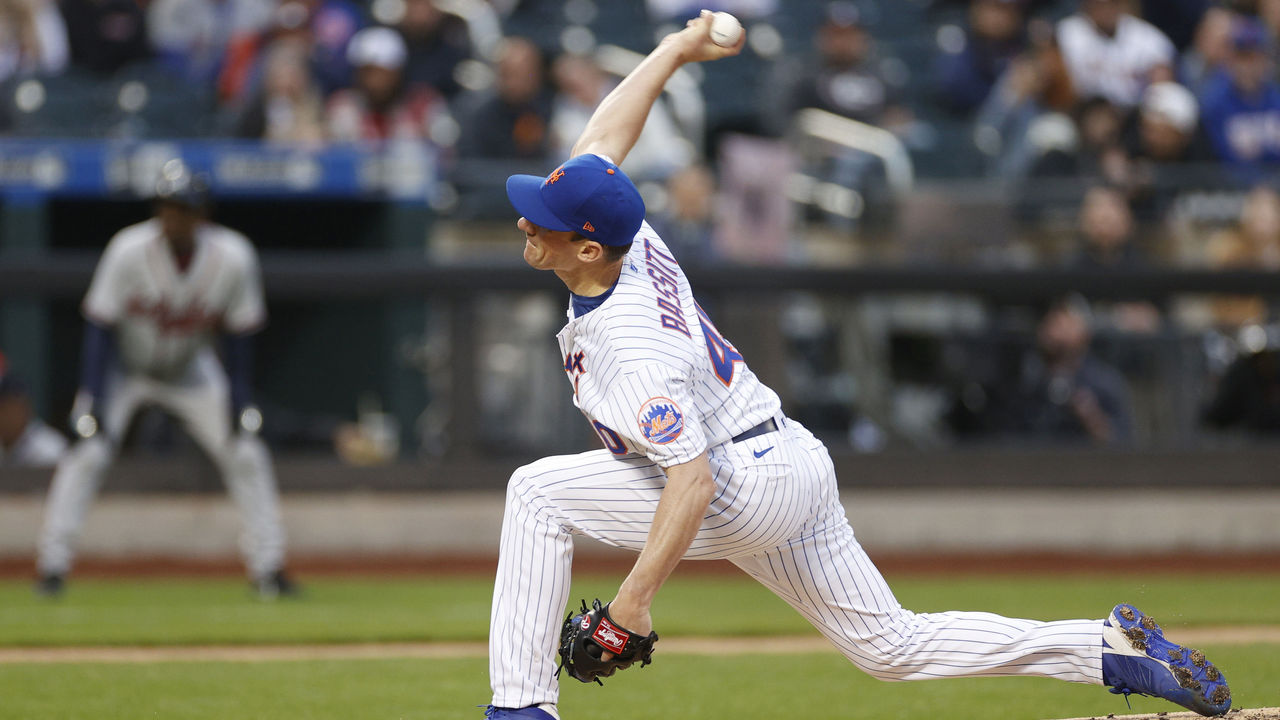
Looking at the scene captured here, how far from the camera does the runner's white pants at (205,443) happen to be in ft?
23.6

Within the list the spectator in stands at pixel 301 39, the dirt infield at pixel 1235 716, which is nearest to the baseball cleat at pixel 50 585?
the spectator in stands at pixel 301 39

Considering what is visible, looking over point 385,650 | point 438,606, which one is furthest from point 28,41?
point 385,650

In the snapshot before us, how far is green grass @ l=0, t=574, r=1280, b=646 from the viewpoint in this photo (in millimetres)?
6246

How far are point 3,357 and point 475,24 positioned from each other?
4.78 meters

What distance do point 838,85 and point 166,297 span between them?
5160mm

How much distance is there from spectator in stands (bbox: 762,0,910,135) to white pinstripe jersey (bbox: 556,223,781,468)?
688 cm

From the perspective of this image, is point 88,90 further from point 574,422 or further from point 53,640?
point 53,640

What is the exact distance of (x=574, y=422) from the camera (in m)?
8.44

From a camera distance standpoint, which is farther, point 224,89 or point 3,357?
point 224,89

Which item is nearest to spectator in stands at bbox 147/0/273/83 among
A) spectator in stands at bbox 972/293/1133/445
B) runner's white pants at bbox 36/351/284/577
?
runner's white pants at bbox 36/351/284/577

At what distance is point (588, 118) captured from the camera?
10.1 metres

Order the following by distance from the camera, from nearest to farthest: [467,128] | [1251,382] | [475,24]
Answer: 1. [1251,382]
2. [467,128]
3. [475,24]

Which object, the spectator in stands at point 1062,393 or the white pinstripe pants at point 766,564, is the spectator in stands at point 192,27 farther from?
the white pinstripe pants at point 766,564

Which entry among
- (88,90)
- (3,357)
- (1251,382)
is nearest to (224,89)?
(88,90)
